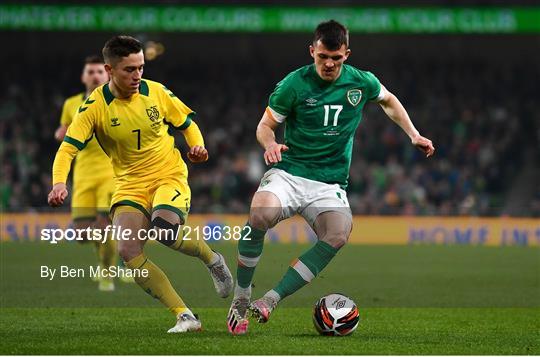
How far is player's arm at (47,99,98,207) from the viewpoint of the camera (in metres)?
8.14

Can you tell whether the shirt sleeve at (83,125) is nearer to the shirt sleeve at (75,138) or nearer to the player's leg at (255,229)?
the shirt sleeve at (75,138)

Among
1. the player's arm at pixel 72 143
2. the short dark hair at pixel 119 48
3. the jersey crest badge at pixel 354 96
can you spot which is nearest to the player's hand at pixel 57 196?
the player's arm at pixel 72 143

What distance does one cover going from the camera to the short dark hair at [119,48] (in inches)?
326

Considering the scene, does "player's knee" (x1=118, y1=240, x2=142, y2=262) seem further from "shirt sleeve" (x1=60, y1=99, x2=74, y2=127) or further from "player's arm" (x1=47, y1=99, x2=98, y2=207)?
"shirt sleeve" (x1=60, y1=99, x2=74, y2=127)

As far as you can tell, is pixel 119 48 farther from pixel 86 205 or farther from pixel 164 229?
pixel 86 205

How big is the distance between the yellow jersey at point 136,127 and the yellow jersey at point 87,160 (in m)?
Result: 3.81

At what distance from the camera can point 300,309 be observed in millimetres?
10414

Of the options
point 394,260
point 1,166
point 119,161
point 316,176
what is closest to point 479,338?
point 316,176

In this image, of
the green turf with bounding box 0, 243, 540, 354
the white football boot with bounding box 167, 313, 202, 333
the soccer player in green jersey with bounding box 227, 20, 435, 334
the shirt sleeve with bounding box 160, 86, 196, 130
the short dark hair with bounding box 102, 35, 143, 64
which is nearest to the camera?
the green turf with bounding box 0, 243, 540, 354

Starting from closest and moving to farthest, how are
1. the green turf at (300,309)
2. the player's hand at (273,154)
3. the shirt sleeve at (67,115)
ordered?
1. the green turf at (300,309)
2. the player's hand at (273,154)
3. the shirt sleeve at (67,115)

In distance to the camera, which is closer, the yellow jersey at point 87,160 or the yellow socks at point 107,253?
the yellow socks at point 107,253

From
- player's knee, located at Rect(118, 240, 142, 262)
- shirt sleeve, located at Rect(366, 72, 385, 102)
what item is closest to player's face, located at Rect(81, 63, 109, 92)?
player's knee, located at Rect(118, 240, 142, 262)

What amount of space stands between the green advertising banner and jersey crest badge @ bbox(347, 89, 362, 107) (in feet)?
58.7

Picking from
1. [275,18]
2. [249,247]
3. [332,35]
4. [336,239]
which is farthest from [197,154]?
[275,18]
